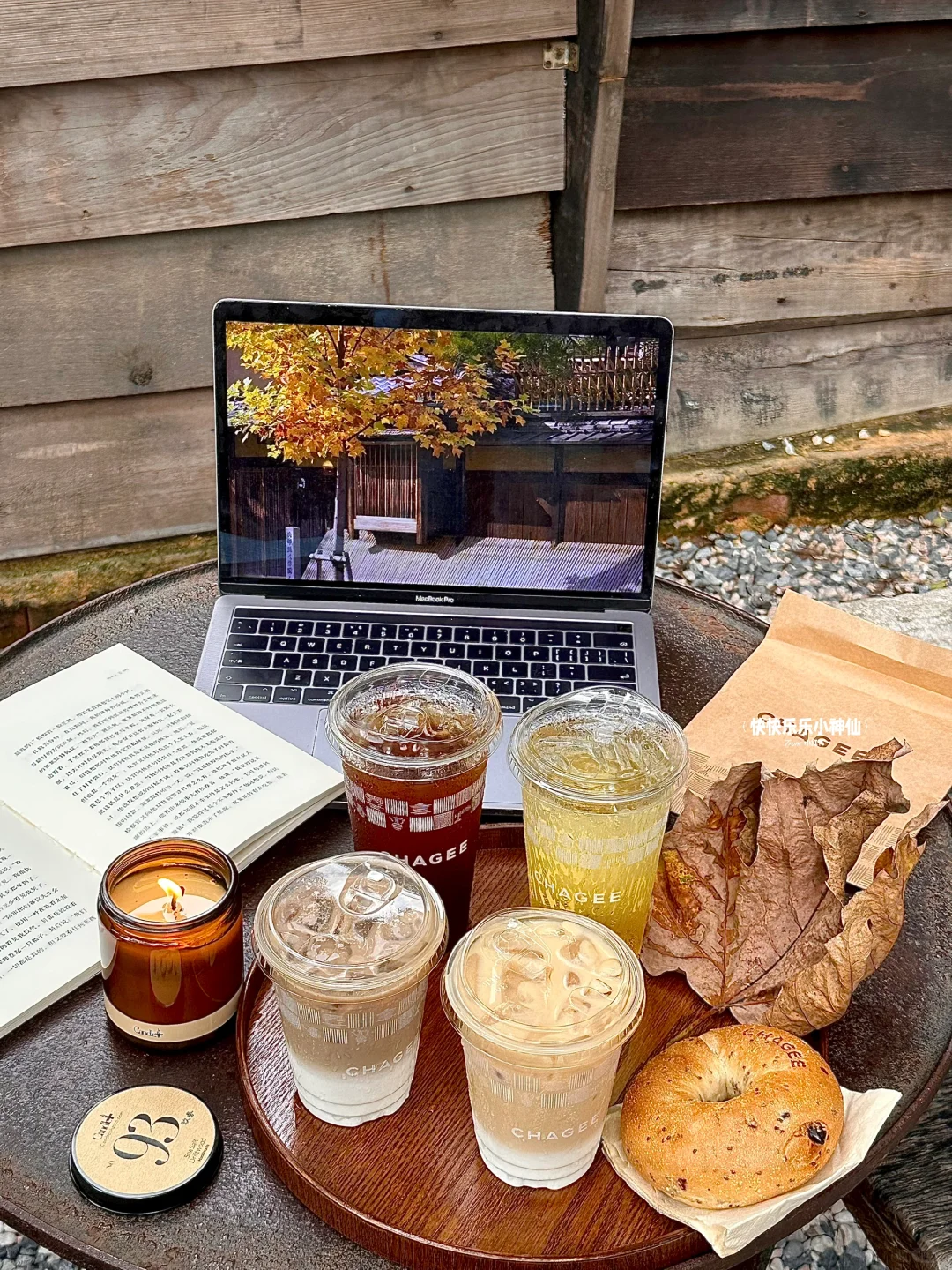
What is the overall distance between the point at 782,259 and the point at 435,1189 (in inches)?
92.9

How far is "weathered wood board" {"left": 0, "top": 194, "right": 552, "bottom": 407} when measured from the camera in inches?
86.4

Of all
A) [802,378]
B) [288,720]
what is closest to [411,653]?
[288,720]

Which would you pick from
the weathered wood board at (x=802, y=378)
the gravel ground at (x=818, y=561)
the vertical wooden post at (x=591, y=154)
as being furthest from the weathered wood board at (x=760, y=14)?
the gravel ground at (x=818, y=561)

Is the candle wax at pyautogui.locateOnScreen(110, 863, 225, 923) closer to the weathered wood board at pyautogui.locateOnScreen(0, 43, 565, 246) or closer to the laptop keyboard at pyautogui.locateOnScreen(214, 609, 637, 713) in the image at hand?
the laptop keyboard at pyautogui.locateOnScreen(214, 609, 637, 713)

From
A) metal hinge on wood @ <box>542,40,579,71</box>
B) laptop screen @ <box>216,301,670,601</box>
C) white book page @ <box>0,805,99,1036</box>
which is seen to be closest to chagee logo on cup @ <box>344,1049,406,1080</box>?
white book page @ <box>0,805,99,1036</box>

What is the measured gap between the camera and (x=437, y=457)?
4.38ft

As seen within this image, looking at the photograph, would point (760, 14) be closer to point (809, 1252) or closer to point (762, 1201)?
point (809, 1252)

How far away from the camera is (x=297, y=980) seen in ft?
2.29

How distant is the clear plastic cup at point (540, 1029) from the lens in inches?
26.4

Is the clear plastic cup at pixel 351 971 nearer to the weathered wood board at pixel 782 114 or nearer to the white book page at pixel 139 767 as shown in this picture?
the white book page at pixel 139 767

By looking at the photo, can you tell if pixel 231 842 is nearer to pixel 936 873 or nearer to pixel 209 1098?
pixel 209 1098

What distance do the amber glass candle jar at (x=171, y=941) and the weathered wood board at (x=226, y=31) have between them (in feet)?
5.40

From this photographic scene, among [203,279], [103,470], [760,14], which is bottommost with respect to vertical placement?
[103,470]

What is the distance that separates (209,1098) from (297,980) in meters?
0.18
